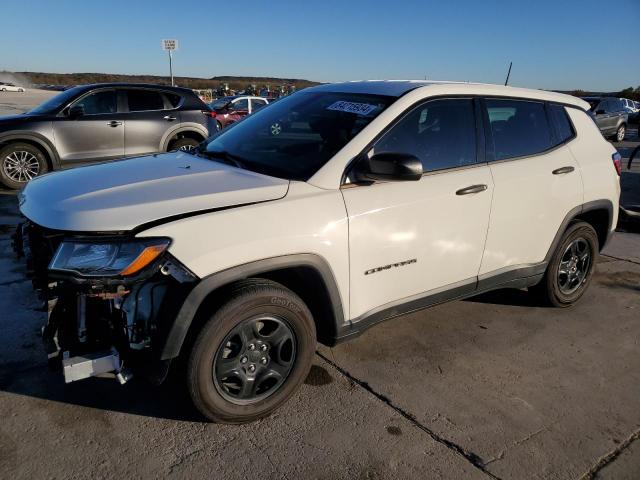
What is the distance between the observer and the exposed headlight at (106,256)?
2260 mm

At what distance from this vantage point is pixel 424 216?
304 cm

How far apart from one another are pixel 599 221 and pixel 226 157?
3.26 m

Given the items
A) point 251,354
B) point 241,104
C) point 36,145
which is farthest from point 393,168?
point 241,104

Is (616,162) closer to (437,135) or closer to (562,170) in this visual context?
(562,170)

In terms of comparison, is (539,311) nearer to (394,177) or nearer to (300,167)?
(394,177)

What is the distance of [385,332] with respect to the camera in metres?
3.83

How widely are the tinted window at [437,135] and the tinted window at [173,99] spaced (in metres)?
6.67

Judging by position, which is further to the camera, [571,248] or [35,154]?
[35,154]

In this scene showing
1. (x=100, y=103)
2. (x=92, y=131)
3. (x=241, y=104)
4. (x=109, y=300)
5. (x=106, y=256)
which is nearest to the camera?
(x=106, y=256)

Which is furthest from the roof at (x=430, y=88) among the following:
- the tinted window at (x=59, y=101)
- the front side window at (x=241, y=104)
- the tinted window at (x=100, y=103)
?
the front side window at (x=241, y=104)

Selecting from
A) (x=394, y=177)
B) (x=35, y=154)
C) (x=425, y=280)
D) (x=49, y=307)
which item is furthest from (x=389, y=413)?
(x=35, y=154)

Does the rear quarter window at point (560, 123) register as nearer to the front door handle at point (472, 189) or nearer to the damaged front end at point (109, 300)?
the front door handle at point (472, 189)

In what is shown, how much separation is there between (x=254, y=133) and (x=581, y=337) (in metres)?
2.88

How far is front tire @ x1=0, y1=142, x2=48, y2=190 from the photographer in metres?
7.68
